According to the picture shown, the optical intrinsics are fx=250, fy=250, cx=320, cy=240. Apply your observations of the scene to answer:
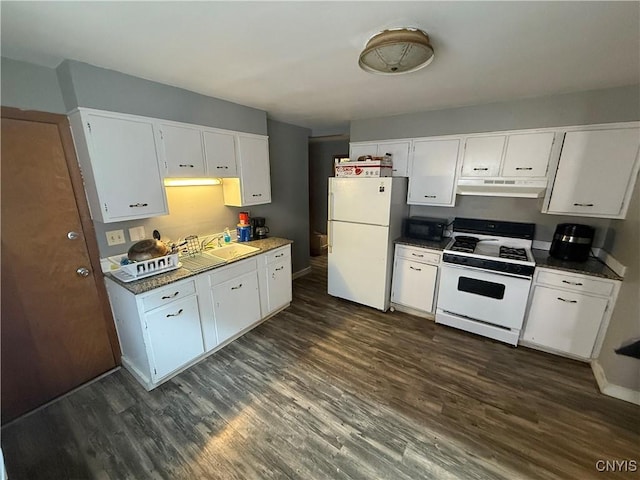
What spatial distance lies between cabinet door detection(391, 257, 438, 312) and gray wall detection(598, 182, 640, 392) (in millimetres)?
1370

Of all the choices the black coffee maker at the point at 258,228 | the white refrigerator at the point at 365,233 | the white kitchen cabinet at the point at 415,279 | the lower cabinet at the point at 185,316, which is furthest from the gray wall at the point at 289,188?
the white kitchen cabinet at the point at 415,279

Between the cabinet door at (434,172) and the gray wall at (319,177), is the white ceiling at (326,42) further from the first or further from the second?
the gray wall at (319,177)

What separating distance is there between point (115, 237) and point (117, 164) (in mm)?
628

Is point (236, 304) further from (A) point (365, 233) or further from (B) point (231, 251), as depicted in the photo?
(A) point (365, 233)

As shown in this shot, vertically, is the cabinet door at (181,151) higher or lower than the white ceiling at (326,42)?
lower

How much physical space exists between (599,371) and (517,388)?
0.75m

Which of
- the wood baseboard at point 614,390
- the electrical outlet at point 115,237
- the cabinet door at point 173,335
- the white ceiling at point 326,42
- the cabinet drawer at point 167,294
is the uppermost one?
the white ceiling at point 326,42

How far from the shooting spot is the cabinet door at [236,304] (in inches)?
93.9

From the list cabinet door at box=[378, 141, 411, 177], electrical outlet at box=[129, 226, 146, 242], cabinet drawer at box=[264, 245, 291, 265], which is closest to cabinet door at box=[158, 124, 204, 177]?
electrical outlet at box=[129, 226, 146, 242]

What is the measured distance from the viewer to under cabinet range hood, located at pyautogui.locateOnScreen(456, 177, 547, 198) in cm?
243

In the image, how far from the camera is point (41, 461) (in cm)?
153

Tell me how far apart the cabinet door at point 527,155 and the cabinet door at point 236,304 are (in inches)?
112

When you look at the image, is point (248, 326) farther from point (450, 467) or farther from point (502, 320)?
point (502, 320)

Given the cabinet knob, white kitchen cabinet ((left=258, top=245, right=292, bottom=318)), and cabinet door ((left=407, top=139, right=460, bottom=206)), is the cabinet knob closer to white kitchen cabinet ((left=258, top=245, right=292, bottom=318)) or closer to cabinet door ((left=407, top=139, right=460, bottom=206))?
white kitchen cabinet ((left=258, top=245, right=292, bottom=318))
